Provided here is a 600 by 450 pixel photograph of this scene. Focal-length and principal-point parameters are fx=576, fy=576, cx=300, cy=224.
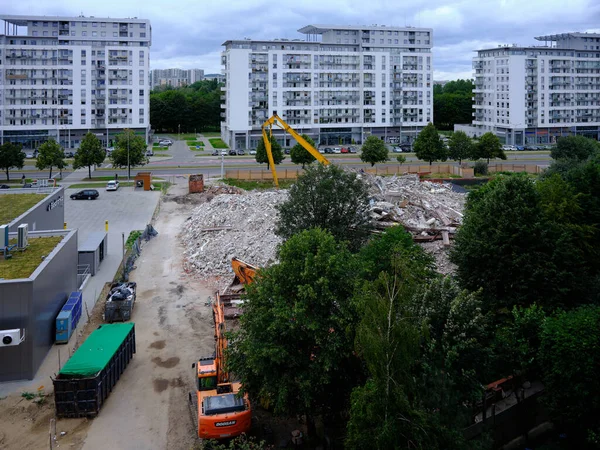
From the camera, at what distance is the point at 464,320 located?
14.2 m

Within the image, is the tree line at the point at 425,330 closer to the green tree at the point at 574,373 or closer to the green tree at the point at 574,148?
the green tree at the point at 574,373

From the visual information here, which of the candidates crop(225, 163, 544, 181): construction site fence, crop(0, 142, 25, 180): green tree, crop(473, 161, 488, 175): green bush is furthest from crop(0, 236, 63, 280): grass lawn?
crop(473, 161, 488, 175): green bush

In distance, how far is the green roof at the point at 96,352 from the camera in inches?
610

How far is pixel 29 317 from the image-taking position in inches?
683

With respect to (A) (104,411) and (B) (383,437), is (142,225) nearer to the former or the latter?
(A) (104,411)

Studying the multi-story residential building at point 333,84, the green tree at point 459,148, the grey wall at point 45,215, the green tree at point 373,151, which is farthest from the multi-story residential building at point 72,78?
the grey wall at point 45,215

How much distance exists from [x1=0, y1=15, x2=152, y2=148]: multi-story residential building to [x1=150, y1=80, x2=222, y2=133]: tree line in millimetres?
27557

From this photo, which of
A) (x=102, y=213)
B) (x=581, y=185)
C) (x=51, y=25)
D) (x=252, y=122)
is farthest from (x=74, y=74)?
(x=581, y=185)

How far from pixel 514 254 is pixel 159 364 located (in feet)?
40.0

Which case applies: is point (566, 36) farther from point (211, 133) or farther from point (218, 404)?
point (218, 404)

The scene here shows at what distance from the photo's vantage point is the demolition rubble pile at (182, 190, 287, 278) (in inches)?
1132

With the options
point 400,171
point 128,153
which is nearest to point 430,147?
point 400,171

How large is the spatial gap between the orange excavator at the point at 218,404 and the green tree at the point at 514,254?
8.94 m

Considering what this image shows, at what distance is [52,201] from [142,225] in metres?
8.01
